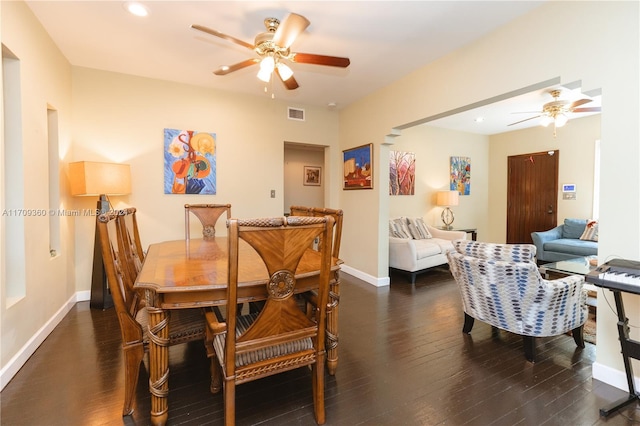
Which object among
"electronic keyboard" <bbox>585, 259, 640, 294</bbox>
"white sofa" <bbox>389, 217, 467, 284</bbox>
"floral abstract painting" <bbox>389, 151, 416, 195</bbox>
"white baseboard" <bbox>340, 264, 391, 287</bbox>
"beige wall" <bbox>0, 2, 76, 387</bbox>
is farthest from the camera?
"floral abstract painting" <bbox>389, 151, 416, 195</bbox>

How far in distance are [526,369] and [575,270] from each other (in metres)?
1.60

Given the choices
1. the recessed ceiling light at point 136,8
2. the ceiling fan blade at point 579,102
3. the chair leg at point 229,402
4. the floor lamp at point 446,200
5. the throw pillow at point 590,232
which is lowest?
the chair leg at point 229,402

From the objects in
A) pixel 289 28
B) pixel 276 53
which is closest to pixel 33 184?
pixel 276 53

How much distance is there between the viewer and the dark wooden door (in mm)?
5691

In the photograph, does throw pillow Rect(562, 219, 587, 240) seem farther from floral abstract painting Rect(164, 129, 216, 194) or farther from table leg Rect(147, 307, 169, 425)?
table leg Rect(147, 307, 169, 425)

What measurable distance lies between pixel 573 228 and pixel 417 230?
2693 mm

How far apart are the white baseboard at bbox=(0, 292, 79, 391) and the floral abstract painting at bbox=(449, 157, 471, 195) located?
6.49 m

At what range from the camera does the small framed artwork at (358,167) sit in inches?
168

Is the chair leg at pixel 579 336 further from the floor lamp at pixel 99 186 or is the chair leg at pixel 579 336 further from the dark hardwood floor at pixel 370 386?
the floor lamp at pixel 99 186

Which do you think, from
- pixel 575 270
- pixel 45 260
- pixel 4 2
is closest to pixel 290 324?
pixel 45 260

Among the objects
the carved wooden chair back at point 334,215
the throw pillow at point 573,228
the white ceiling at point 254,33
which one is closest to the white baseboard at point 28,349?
the carved wooden chair back at point 334,215

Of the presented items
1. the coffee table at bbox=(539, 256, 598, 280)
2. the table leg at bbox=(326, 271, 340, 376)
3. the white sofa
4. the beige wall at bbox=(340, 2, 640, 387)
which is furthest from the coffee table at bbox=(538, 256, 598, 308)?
the table leg at bbox=(326, 271, 340, 376)

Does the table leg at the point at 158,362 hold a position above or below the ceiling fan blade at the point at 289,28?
below

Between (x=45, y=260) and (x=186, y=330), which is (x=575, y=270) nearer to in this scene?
(x=186, y=330)
